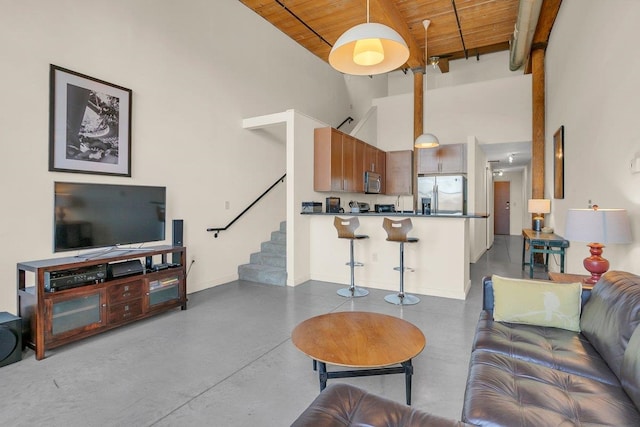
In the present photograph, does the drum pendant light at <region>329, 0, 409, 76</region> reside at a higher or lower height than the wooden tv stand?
higher

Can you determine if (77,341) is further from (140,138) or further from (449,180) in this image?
(449,180)

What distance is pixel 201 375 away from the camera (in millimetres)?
2342

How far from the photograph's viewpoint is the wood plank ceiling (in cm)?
550

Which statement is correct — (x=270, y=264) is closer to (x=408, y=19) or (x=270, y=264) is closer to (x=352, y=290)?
(x=352, y=290)

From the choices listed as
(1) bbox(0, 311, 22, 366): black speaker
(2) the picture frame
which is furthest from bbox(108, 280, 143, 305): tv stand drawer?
(2) the picture frame

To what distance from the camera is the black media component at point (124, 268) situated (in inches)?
124

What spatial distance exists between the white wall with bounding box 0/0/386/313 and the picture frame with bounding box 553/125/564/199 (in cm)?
442

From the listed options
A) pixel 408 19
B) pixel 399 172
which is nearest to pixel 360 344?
pixel 408 19

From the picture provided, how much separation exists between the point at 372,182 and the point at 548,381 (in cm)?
596

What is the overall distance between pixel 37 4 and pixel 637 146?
5.14 meters

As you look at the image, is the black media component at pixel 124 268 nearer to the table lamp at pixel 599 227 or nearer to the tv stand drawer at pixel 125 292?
the tv stand drawer at pixel 125 292

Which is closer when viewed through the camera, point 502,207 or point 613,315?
point 613,315

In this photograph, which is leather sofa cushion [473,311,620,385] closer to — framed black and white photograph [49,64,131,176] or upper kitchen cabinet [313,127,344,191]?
upper kitchen cabinet [313,127,344,191]

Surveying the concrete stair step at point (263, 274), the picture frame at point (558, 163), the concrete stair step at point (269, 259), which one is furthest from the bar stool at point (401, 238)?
the picture frame at point (558, 163)
